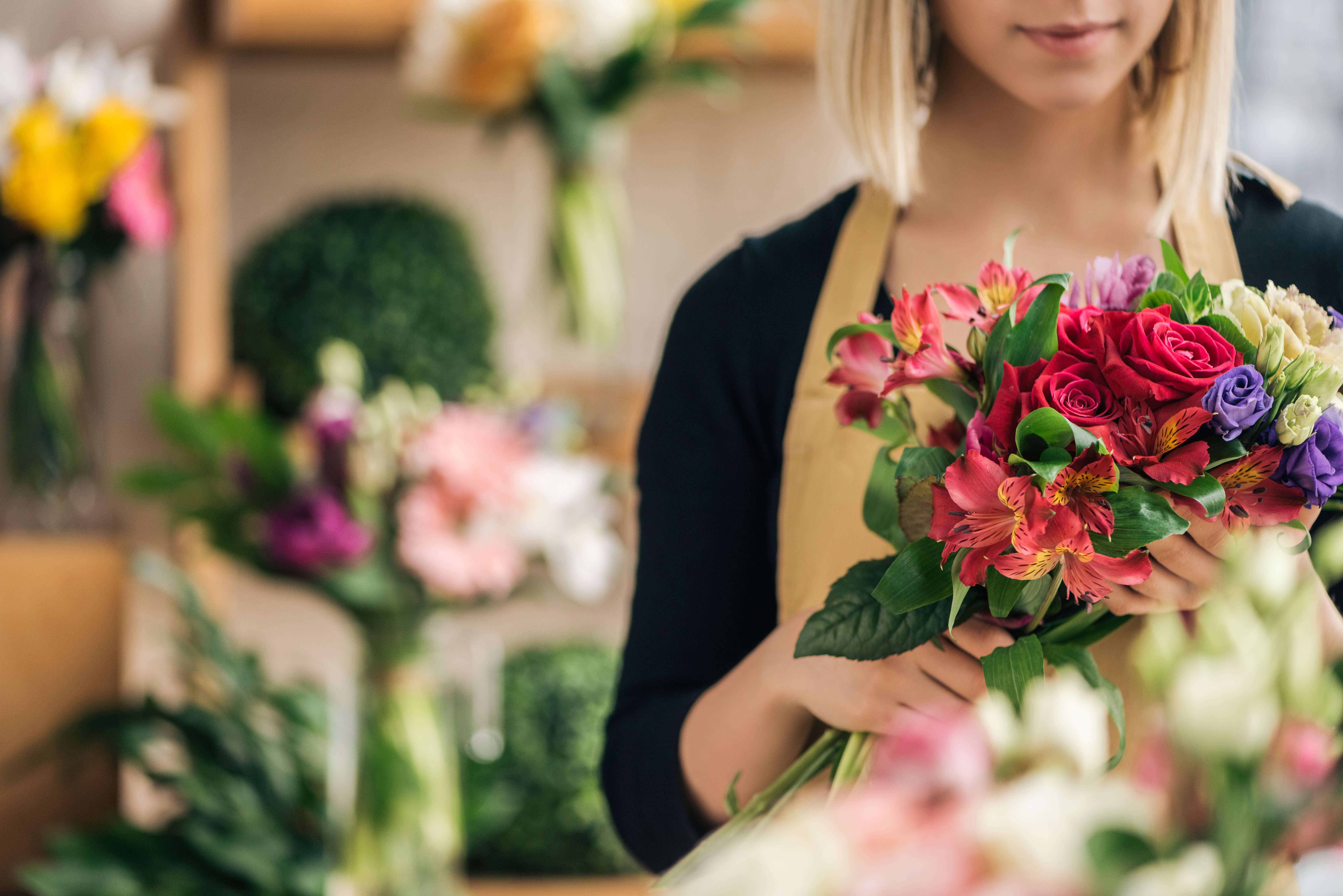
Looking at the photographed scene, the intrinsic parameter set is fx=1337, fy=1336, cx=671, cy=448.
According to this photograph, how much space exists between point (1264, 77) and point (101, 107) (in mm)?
1318

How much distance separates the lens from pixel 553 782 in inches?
63.4

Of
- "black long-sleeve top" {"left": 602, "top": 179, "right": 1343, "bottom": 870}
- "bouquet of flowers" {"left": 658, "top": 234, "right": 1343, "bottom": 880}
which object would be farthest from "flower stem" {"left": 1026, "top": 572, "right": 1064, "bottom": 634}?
"black long-sleeve top" {"left": 602, "top": 179, "right": 1343, "bottom": 870}

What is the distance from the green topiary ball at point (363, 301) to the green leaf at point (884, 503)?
1106 millimetres

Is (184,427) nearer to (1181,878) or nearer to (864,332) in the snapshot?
(864,332)

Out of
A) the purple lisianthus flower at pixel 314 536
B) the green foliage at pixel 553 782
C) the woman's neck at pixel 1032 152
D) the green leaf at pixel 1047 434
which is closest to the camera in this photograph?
the green leaf at pixel 1047 434

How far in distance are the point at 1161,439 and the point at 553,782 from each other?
4.12 ft

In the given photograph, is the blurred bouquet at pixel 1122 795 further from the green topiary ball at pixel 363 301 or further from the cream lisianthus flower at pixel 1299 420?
the green topiary ball at pixel 363 301

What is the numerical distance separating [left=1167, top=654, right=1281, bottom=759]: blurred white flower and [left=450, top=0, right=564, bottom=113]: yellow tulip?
1472 mm

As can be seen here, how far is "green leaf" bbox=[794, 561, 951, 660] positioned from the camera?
20.9 inches

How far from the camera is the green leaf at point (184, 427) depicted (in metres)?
1.50

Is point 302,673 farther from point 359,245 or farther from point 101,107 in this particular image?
point 101,107

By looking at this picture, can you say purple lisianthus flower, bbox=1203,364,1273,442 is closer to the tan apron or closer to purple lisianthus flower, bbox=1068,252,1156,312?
purple lisianthus flower, bbox=1068,252,1156,312

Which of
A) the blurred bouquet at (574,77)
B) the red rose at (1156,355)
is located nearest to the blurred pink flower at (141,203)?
the blurred bouquet at (574,77)

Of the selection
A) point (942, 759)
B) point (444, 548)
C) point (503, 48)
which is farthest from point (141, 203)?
point (942, 759)
